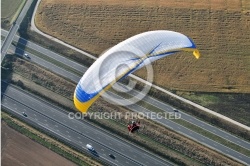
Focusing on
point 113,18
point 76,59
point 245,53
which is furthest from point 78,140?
point 245,53

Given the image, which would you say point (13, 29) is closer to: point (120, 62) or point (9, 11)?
point (9, 11)

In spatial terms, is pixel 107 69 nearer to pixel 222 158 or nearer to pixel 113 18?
pixel 222 158

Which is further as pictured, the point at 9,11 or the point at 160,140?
the point at 9,11

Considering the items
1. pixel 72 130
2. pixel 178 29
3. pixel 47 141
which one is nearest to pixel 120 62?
pixel 72 130

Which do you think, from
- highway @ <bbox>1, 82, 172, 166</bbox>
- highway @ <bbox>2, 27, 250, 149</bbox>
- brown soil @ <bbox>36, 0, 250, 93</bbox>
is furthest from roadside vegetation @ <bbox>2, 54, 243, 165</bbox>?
brown soil @ <bbox>36, 0, 250, 93</bbox>

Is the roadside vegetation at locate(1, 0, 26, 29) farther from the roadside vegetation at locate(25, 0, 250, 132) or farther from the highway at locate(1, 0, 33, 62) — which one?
the roadside vegetation at locate(25, 0, 250, 132)

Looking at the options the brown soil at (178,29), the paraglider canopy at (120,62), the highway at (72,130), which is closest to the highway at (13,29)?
the brown soil at (178,29)
